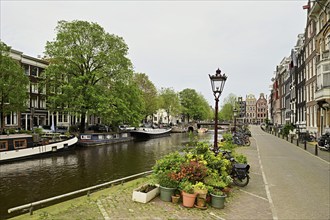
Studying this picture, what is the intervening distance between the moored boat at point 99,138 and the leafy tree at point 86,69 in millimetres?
2775

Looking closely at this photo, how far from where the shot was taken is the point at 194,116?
102688mm

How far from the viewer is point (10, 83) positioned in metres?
31.2

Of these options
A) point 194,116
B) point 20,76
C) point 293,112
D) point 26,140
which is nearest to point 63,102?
point 20,76

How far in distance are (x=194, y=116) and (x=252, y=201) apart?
9419cm

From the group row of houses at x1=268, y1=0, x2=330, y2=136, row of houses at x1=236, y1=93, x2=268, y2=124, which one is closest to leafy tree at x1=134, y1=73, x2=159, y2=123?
row of houses at x1=268, y1=0, x2=330, y2=136

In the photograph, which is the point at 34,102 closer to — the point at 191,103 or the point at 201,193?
the point at 201,193

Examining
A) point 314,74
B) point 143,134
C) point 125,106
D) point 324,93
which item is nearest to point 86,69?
point 125,106

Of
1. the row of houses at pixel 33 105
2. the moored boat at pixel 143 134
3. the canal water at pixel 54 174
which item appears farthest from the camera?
the moored boat at pixel 143 134

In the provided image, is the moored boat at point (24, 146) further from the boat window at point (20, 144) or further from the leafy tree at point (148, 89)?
the leafy tree at point (148, 89)

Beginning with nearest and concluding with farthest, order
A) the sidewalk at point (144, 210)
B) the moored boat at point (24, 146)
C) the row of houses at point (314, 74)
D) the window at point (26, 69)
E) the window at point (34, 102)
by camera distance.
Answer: the sidewalk at point (144, 210) < the moored boat at point (24, 146) < the row of houses at point (314, 74) < the window at point (26, 69) < the window at point (34, 102)

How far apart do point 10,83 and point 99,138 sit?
45.8 feet

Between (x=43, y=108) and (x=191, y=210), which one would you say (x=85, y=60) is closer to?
(x=43, y=108)

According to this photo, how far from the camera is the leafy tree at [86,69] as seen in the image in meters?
35.8

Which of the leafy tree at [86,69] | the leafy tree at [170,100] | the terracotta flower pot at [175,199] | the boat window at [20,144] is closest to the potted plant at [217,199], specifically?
the terracotta flower pot at [175,199]
